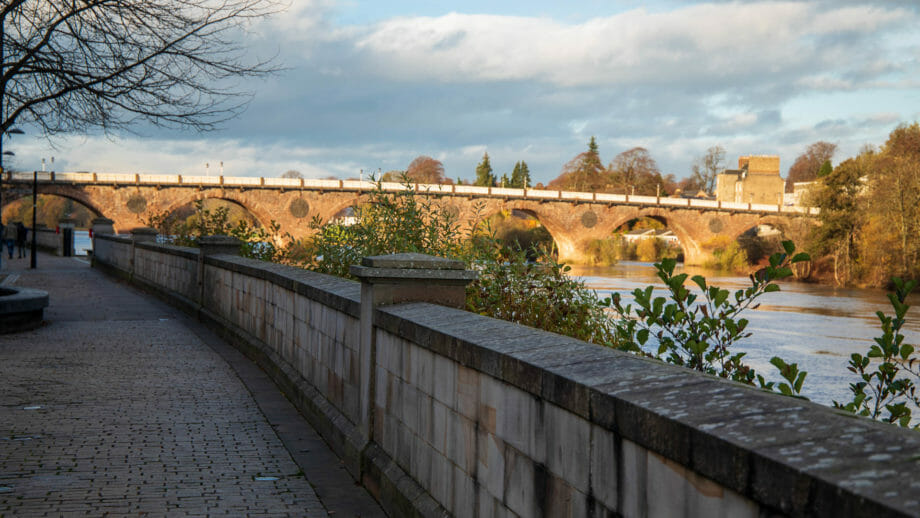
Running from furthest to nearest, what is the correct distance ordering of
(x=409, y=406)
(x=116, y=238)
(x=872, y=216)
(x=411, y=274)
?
1. (x=872, y=216)
2. (x=116, y=238)
3. (x=411, y=274)
4. (x=409, y=406)

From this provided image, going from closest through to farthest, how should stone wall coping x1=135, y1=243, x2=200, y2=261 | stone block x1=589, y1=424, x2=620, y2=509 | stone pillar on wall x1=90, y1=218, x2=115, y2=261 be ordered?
1. stone block x1=589, y1=424, x2=620, y2=509
2. stone wall coping x1=135, y1=243, x2=200, y2=261
3. stone pillar on wall x1=90, y1=218, x2=115, y2=261

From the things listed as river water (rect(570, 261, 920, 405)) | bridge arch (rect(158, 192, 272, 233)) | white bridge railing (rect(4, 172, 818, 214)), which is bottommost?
river water (rect(570, 261, 920, 405))

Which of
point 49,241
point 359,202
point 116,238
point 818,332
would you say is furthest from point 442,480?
point 359,202

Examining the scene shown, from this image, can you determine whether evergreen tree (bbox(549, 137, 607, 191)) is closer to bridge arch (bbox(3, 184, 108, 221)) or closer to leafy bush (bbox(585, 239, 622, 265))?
leafy bush (bbox(585, 239, 622, 265))

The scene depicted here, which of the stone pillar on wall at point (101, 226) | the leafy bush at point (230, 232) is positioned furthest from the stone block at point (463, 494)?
the stone pillar on wall at point (101, 226)

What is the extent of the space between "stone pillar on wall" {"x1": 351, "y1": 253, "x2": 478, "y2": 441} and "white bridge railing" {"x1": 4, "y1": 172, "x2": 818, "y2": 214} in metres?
43.3

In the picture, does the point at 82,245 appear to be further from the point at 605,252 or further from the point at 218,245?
the point at 218,245

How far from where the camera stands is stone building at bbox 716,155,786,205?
100500 mm

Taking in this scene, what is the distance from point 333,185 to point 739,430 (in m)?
65.1

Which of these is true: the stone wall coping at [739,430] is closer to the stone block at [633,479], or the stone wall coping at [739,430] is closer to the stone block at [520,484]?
the stone block at [633,479]

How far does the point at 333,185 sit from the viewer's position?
65812 mm

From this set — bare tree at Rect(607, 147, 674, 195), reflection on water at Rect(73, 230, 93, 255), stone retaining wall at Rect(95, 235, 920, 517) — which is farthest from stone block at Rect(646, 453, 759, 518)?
bare tree at Rect(607, 147, 674, 195)

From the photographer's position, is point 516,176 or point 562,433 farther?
point 516,176

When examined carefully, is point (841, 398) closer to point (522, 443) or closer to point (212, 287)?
point (212, 287)
